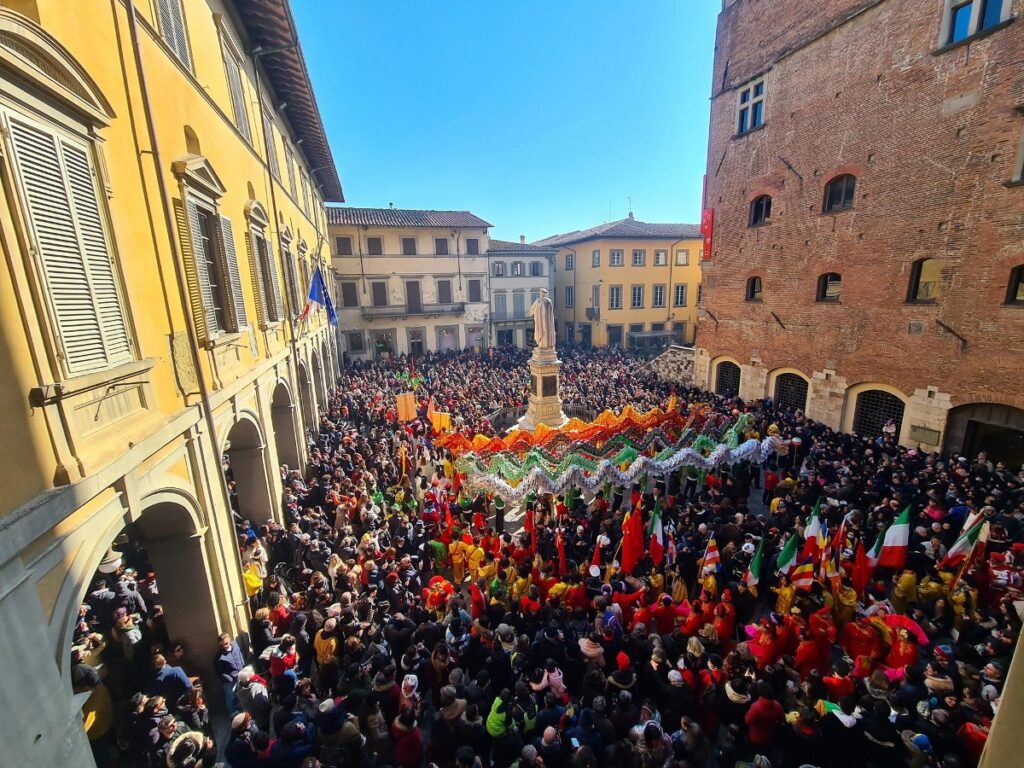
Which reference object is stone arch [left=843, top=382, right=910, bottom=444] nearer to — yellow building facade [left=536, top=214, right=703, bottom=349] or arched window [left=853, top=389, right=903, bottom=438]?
arched window [left=853, top=389, right=903, bottom=438]

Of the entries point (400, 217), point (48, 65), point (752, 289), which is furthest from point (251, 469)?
point (400, 217)

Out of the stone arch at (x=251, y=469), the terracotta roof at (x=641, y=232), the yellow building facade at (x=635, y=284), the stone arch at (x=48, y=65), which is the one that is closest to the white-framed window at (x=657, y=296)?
the yellow building facade at (x=635, y=284)

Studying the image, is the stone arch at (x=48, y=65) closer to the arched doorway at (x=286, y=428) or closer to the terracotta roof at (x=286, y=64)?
the terracotta roof at (x=286, y=64)

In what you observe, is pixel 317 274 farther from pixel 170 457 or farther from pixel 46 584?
pixel 46 584

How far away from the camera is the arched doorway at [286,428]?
38.6 ft

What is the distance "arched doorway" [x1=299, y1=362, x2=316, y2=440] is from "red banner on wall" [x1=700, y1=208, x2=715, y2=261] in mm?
16211

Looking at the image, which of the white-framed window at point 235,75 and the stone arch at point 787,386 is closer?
the white-framed window at point 235,75

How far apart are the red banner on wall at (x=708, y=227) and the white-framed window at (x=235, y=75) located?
16459 millimetres

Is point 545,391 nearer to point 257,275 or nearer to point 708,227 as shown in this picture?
point 257,275

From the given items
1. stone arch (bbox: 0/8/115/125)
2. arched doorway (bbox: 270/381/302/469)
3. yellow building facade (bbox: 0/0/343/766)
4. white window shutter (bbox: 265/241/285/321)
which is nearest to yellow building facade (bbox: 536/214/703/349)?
white window shutter (bbox: 265/241/285/321)

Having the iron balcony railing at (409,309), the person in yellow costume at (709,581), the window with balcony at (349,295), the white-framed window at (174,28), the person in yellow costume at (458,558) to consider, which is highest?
the white-framed window at (174,28)

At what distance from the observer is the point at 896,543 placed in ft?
23.8

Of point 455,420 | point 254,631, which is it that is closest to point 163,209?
point 254,631

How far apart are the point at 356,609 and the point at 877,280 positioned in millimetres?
15708
